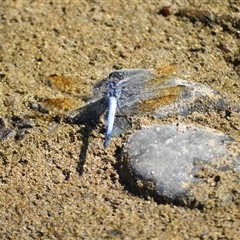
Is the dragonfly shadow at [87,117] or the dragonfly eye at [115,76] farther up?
the dragonfly eye at [115,76]

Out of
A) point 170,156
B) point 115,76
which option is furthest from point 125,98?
point 170,156

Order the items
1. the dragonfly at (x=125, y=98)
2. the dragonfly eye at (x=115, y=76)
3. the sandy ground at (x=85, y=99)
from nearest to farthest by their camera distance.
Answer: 1. the sandy ground at (x=85, y=99)
2. the dragonfly at (x=125, y=98)
3. the dragonfly eye at (x=115, y=76)

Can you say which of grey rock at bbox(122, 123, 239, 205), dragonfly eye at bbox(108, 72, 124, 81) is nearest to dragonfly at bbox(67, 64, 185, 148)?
dragonfly eye at bbox(108, 72, 124, 81)

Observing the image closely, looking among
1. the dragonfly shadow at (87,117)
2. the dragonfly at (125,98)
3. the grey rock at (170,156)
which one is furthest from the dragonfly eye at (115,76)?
the grey rock at (170,156)

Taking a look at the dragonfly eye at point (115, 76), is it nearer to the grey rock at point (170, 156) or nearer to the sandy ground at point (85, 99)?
the sandy ground at point (85, 99)

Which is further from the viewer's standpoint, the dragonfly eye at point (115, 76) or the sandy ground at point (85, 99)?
the dragonfly eye at point (115, 76)

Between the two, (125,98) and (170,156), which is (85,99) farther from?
(170,156)

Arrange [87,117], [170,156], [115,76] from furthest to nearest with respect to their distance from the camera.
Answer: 1. [115,76]
2. [87,117]
3. [170,156]
